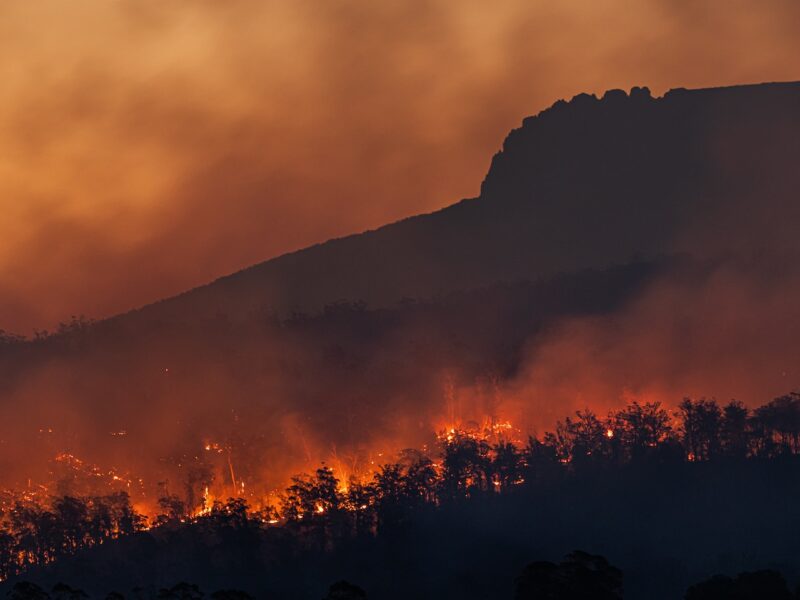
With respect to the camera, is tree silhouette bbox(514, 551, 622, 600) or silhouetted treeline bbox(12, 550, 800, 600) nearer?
tree silhouette bbox(514, 551, 622, 600)

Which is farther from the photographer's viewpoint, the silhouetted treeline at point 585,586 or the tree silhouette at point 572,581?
the silhouetted treeline at point 585,586

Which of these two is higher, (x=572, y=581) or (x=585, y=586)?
(x=572, y=581)

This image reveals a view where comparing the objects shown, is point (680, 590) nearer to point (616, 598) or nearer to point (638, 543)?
point (638, 543)

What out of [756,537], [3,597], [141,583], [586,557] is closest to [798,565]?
[756,537]

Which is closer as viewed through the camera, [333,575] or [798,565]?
[798,565]

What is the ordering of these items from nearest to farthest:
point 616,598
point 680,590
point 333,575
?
point 616,598
point 680,590
point 333,575

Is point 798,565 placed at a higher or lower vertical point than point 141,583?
lower

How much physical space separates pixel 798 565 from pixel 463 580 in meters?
45.1

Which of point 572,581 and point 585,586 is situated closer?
point 585,586

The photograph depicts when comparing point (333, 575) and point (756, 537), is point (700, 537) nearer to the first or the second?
point (756, 537)

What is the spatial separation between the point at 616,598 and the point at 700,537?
2882 inches

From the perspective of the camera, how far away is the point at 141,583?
198 metres

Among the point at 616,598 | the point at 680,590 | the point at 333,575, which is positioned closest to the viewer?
the point at 616,598

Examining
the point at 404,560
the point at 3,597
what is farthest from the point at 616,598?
the point at 3,597
